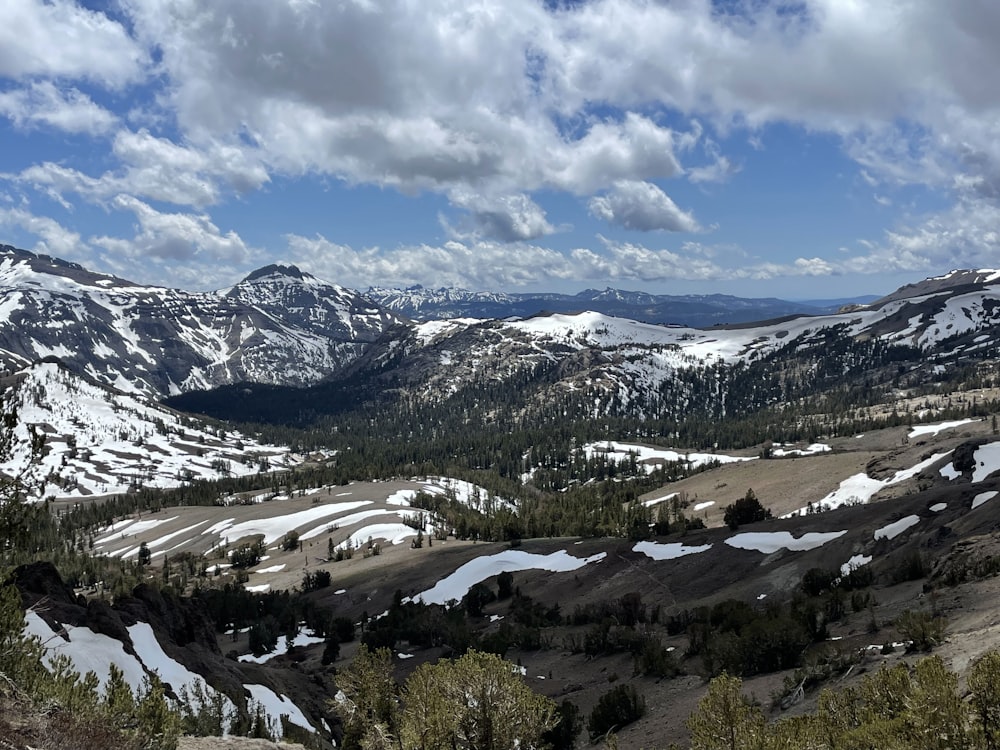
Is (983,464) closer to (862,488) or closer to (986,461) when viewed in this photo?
(986,461)

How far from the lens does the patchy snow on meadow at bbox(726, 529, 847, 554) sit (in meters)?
52.7

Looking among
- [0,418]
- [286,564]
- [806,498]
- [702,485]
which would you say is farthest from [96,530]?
[0,418]

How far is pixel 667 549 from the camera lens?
205 ft

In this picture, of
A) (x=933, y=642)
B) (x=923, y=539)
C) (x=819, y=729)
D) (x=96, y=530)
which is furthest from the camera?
(x=96, y=530)

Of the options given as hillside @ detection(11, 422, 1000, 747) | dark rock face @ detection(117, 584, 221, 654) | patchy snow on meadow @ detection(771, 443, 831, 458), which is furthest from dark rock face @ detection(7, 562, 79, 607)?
patchy snow on meadow @ detection(771, 443, 831, 458)

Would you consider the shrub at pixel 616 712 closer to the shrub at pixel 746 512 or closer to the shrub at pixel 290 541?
the shrub at pixel 746 512

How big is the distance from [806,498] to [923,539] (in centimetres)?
6780

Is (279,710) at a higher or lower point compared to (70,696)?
lower

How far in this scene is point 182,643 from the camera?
1578 inches

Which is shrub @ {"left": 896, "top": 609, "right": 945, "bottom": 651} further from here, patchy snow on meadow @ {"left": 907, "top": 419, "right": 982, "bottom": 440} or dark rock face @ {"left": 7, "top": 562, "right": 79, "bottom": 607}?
patchy snow on meadow @ {"left": 907, "top": 419, "right": 982, "bottom": 440}

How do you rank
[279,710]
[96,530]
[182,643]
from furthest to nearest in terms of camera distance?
[96,530], [182,643], [279,710]

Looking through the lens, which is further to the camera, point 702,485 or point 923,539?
point 702,485

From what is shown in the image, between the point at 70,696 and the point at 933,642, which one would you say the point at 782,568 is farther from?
the point at 70,696

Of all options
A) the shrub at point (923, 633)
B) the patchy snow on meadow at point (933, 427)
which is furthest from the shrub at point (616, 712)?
the patchy snow on meadow at point (933, 427)
